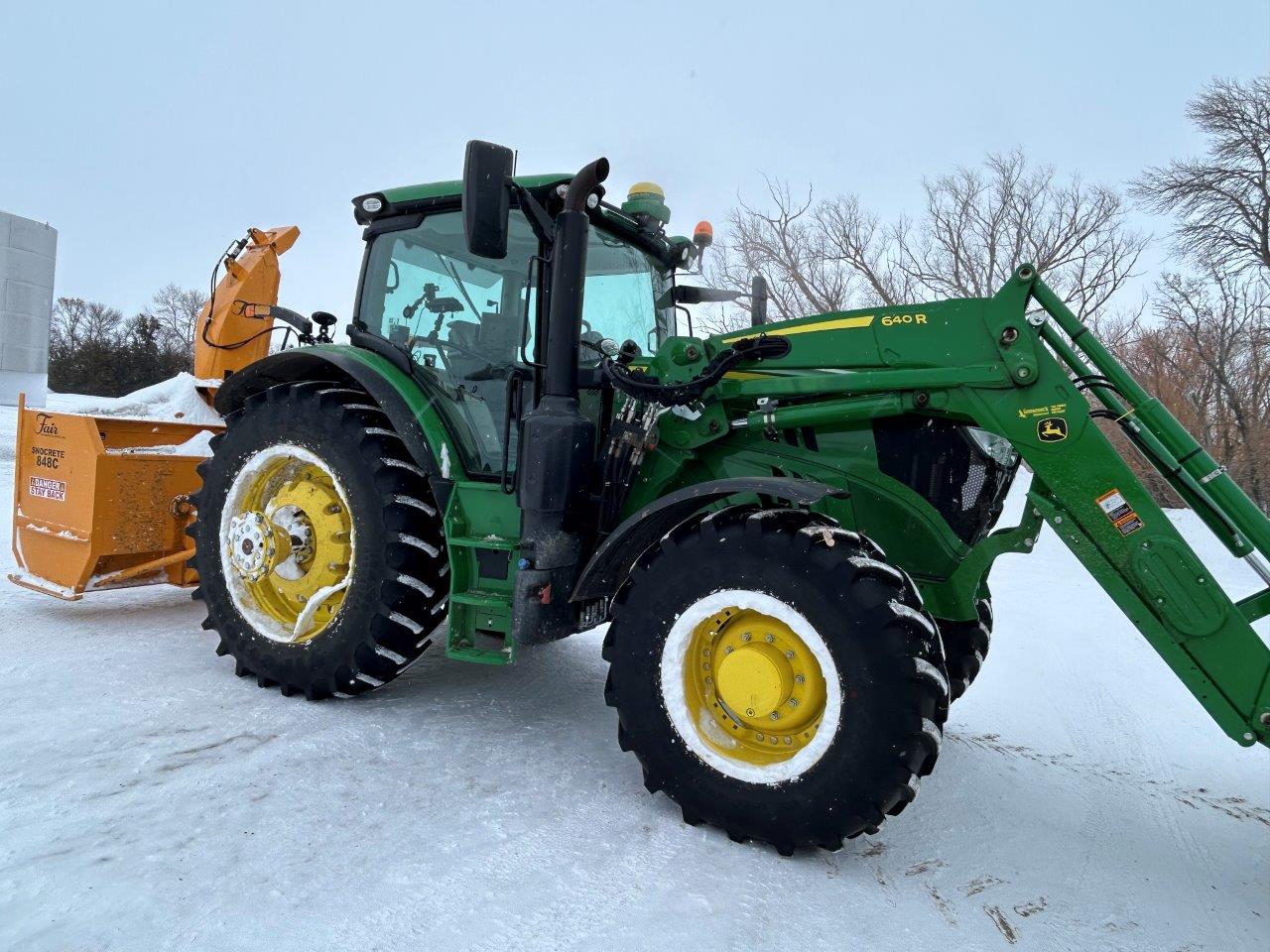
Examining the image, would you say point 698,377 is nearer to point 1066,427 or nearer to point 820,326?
point 820,326

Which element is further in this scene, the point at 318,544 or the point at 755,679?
the point at 318,544

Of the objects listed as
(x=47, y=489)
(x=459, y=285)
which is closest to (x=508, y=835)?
(x=459, y=285)

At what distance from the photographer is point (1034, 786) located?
3.00 meters

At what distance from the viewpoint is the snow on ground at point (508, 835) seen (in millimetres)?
1882

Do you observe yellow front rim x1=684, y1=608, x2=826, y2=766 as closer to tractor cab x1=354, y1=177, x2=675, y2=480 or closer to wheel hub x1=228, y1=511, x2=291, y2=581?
tractor cab x1=354, y1=177, x2=675, y2=480

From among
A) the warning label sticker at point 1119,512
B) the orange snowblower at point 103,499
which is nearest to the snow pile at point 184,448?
the orange snowblower at point 103,499

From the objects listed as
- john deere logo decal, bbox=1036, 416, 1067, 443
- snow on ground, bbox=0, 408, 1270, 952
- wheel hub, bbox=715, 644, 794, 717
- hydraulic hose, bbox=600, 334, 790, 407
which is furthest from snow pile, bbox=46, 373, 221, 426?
john deere logo decal, bbox=1036, 416, 1067, 443

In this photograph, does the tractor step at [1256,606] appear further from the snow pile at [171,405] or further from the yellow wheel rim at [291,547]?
the snow pile at [171,405]

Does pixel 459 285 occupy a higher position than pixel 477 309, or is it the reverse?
pixel 459 285

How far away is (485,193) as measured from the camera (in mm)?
2613

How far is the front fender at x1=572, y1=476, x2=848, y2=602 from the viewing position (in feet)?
7.91

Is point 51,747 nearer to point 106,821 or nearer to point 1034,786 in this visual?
point 106,821

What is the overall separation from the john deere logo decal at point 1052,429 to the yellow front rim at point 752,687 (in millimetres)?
959

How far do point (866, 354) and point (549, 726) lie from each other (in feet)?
6.31
